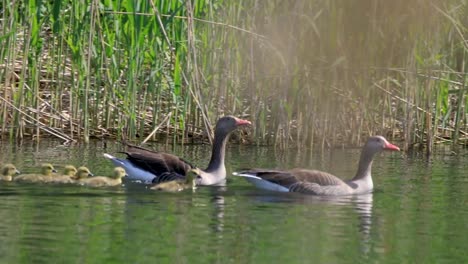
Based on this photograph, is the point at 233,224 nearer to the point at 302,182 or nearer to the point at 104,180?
the point at 104,180

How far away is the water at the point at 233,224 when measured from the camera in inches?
348

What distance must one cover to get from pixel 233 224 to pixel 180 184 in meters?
2.58

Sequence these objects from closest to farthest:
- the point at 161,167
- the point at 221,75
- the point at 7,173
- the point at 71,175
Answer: the point at 7,173, the point at 71,175, the point at 161,167, the point at 221,75

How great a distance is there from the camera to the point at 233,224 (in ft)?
34.0

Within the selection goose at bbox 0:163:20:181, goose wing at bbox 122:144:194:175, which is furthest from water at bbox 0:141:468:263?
goose wing at bbox 122:144:194:175

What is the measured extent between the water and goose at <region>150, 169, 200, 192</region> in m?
0.12

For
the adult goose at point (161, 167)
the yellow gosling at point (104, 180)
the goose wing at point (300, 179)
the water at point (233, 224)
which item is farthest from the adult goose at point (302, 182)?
the yellow gosling at point (104, 180)

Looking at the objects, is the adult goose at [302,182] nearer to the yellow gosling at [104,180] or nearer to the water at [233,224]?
the water at [233,224]

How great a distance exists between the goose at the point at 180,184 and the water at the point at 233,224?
0.40 ft

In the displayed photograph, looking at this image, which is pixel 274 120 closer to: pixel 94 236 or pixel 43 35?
pixel 43 35

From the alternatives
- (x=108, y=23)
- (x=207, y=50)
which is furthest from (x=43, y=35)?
(x=207, y=50)

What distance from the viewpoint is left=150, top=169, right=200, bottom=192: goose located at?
12.6m

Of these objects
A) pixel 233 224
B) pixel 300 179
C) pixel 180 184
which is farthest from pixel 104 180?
pixel 233 224

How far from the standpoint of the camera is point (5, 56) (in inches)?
653
